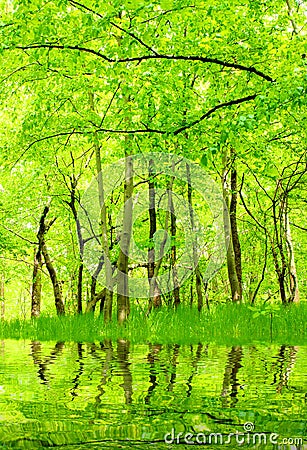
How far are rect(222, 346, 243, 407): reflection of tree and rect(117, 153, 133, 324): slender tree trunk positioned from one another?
6.83m

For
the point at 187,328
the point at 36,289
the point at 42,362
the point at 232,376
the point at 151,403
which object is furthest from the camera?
the point at 36,289

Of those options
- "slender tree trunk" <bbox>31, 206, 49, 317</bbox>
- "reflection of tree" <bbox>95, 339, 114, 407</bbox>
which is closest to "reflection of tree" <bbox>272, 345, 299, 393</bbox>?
"reflection of tree" <bbox>95, 339, 114, 407</bbox>

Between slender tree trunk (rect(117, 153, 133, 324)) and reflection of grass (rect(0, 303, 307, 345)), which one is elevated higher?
slender tree trunk (rect(117, 153, 133, 324))

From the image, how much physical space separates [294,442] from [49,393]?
167 cm

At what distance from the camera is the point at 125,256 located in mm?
12594

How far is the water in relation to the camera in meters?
2.13

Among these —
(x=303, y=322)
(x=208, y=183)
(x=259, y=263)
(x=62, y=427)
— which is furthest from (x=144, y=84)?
(x=259, y=263)

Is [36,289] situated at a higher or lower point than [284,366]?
higher

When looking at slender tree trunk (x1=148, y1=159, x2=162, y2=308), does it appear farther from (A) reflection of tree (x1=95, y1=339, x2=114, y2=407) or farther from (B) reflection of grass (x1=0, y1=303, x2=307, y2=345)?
(A) reflection of tree (x1=95, y1=339, x2=114, y2=407)

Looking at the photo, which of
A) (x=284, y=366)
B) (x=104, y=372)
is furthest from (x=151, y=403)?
(x=284, y=366)

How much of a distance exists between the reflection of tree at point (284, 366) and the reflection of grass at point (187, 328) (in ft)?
5.04

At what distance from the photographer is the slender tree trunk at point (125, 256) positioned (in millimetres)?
12148

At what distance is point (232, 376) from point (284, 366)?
0.82 m

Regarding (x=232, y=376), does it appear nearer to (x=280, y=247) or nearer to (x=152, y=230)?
(x=280, y=247)
